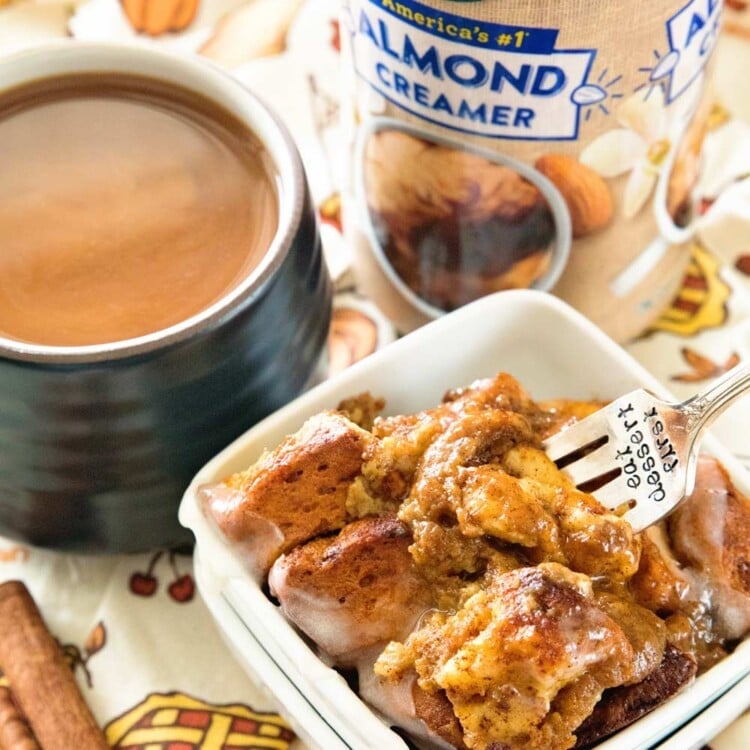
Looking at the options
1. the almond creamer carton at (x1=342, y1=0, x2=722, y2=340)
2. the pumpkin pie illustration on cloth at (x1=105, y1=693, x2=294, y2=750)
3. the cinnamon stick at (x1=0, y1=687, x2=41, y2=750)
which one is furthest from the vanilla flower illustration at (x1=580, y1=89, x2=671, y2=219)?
the cinnamon stick at (x1=0, y1=687, x2=41, y2=750)

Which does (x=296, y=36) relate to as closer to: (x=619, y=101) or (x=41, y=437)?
(x=619, y=101)

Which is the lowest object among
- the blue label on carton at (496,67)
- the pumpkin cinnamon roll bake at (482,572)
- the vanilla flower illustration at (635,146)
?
the pumpkin cinnamon roll bake at (482,572)

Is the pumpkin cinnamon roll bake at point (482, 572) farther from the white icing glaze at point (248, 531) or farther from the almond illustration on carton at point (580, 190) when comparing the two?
the almond illustration on carton at point (580, 190)

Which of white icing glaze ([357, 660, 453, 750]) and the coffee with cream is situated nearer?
white icing glaze ([357, 660, 453, 750])

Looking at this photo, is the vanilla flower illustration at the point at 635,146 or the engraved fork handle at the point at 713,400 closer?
the engraved fork handle at the point at 713,400

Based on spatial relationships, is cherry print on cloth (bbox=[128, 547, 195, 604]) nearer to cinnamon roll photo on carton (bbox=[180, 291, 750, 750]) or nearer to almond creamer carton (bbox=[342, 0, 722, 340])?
cinnamon roll photo on carton (bbox=[180, 291, 750, 750])

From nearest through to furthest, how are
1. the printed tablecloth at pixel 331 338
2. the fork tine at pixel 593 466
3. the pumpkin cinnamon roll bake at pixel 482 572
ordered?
the pumpkin cinnamon roll bake at pixel 482 572
the fork tine at pixel 593 466
the printed tablecloth at pixel 331 338

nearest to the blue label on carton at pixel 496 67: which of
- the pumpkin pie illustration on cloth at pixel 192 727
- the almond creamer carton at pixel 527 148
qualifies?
the almond creamer carton at pixel 527 148

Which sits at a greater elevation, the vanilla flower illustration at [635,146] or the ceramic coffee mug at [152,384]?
the vanilla flower illustration at [635,146]
